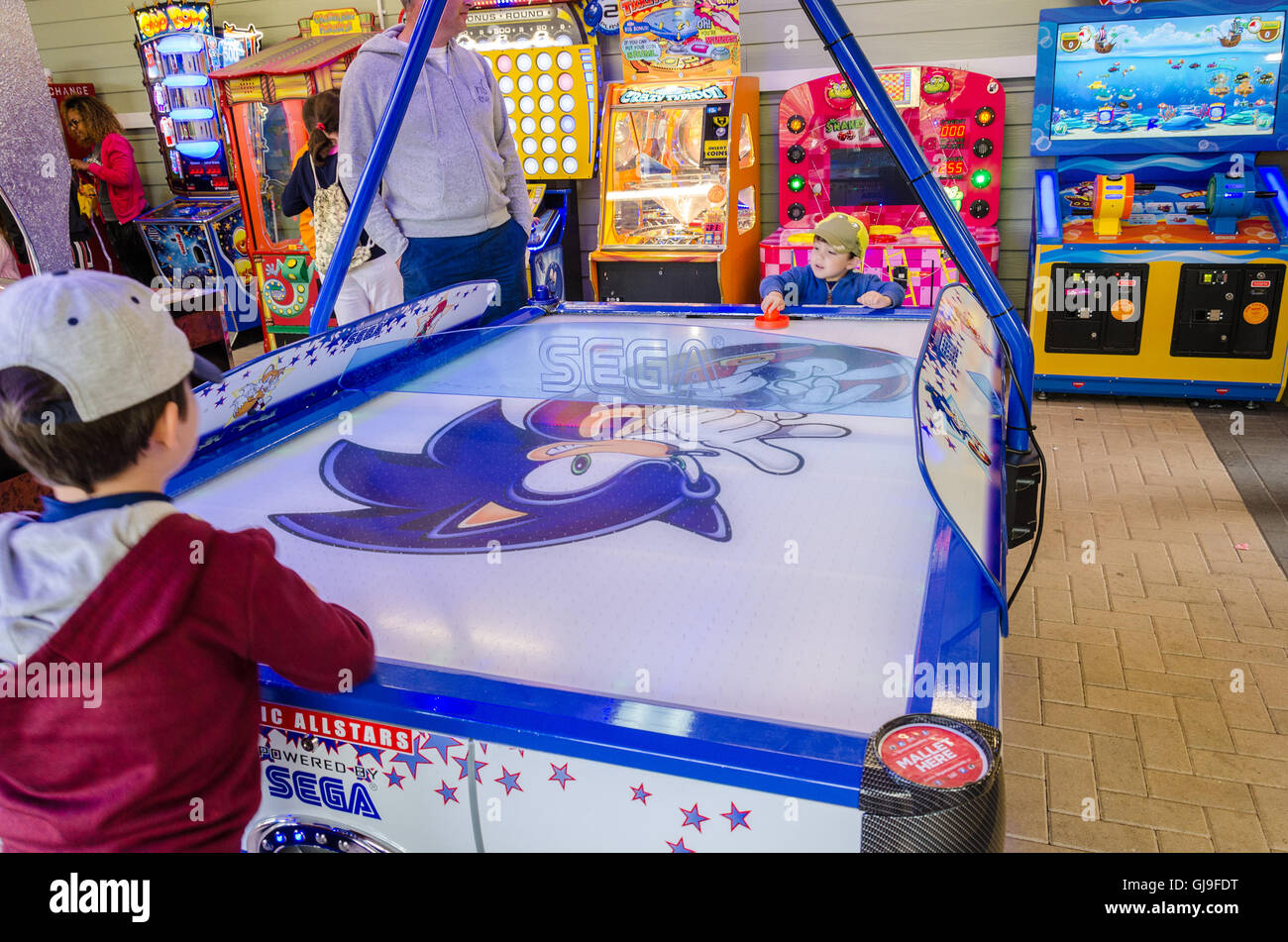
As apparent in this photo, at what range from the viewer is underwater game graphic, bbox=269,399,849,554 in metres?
1.42

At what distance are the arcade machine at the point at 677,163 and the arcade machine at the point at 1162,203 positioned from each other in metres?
1.41

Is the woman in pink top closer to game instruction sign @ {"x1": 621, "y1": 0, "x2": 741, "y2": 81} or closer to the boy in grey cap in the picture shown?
game instruction sign @ {"x1": 621, "y1": 0, "x2": 741, "y2": 81}

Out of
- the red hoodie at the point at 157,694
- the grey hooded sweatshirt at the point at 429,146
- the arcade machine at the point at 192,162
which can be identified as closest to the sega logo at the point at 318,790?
the red hoodie at the point at 157,694

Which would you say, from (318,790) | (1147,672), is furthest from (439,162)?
(1147,672)

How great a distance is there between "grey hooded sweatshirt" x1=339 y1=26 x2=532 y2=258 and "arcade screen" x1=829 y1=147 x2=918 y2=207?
7.00ft

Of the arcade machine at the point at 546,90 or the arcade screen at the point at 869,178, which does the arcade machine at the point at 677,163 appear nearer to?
the arcade machine at the point at 546,90

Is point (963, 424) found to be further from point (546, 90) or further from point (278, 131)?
point (278, 131)

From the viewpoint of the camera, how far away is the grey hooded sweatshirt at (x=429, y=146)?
2715mm

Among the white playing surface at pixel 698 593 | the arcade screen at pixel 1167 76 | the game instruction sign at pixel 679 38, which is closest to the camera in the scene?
the white playing surface at pixel 698 593

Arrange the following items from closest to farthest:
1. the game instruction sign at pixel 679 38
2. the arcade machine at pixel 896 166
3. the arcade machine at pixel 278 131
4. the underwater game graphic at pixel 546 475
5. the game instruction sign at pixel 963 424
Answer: the game instruction sign at pixel 963 424
the underwater game graphic at pixel 546 475
the arcade machine at pixel 896 166
the game instruction sign at pixel 679 38
the arcade machine at pixel 278 131

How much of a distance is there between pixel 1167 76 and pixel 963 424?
145 inches
